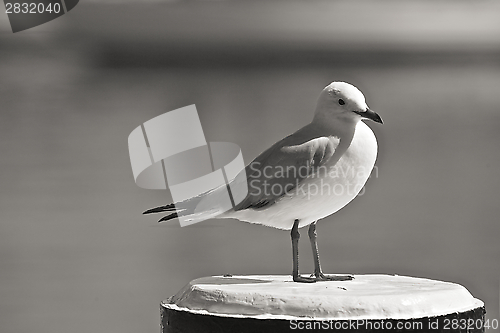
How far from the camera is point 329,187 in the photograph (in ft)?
3.02

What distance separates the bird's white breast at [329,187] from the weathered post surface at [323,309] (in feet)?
0.36

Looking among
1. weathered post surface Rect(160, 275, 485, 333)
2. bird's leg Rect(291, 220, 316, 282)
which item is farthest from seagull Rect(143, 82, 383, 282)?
weathered post surface Rect(160, 275, 485, 333)

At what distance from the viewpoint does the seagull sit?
3.01 ft

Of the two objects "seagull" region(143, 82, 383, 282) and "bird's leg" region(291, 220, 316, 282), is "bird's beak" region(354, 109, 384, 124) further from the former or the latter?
"bird's leg" region(291, 220, 316, 282)

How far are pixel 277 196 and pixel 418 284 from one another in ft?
0.76

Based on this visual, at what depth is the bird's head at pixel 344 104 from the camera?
92cm

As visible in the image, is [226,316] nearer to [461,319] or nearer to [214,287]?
[214,287]

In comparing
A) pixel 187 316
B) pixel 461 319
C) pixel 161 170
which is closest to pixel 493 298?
pixel 161 170

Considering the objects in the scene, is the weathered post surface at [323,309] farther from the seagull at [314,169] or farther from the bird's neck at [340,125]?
the bird's neck at [340,125]

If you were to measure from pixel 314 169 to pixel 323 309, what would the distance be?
0.21 metres

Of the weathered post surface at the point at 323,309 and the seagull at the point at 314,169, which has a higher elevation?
the seagull at the point at 314,169

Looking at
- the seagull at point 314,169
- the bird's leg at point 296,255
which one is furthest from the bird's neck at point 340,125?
the bird's leg at point 296,255

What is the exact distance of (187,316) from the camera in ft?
2.76

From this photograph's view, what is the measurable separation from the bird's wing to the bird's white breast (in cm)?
1
